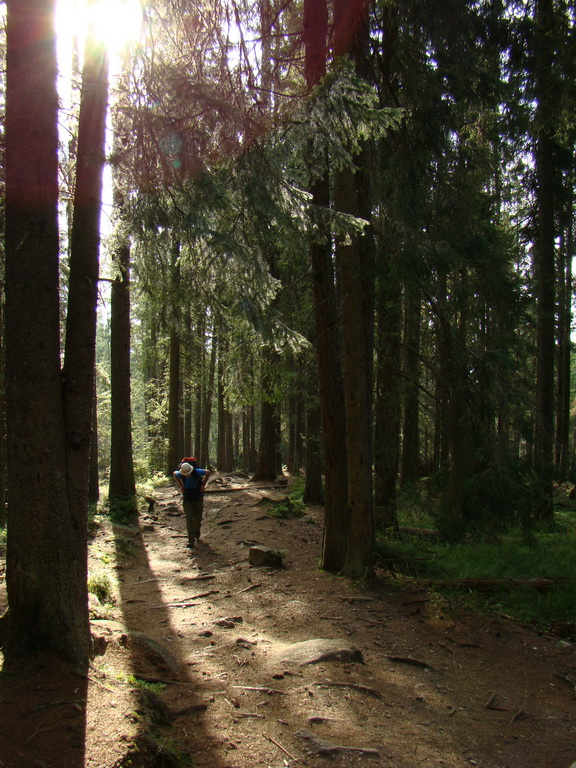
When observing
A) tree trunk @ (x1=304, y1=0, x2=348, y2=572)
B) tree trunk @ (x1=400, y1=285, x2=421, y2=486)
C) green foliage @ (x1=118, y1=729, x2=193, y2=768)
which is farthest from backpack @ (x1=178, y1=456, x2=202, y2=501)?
green foliage @ (x1=118, y1=729, x2=193, y2=768)

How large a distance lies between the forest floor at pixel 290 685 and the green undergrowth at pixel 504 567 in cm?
44

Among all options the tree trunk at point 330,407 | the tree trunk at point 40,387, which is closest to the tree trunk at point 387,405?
the tree trunk at point 330,407

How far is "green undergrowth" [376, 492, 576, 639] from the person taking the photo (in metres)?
7.15

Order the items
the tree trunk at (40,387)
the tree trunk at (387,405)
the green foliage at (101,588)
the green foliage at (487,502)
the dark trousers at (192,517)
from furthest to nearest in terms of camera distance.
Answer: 1. the dark trousers at (192,517)
2. the tree trunk at (387,405)
3. the green foliage at (487,502)
4. the green foliage at (101,588)
5. the tree trunk at (40,387)

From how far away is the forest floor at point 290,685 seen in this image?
3.49 meters

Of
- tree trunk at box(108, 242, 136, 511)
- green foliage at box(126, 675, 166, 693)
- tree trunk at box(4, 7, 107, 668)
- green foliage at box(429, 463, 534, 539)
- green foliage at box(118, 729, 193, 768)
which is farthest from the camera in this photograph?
tree trunk at box(108, 242, 136, 511)

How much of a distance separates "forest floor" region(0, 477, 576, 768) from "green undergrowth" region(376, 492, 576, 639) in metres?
0.44

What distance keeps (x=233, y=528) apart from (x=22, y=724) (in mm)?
9500

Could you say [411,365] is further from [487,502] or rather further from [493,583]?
[493,583]

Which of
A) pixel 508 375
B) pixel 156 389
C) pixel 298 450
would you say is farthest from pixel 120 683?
pixel 156 389

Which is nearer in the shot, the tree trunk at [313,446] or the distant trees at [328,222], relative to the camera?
the distant trees at [328,222]

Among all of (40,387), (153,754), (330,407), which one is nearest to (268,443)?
(330,407)

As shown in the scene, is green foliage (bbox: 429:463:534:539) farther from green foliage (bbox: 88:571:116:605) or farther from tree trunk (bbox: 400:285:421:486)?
green foliage (bbox: 88:571:116:605)

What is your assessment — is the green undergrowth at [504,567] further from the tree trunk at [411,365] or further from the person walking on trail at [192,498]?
the person walking on trail at [192,498]
